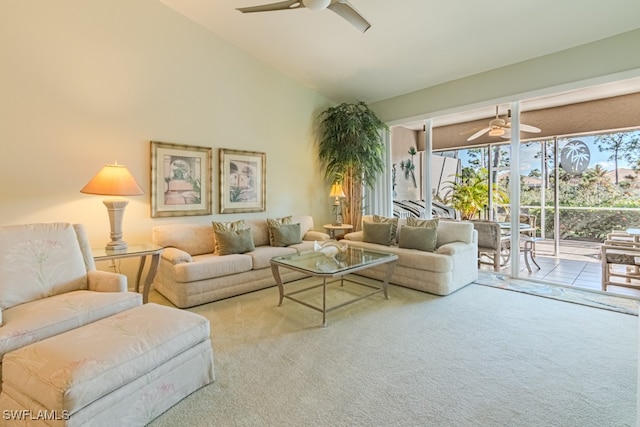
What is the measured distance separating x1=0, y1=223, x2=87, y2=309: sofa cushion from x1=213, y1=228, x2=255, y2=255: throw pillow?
1.53 m

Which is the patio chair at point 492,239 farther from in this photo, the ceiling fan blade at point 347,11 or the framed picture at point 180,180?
the framed picture at point 180,180

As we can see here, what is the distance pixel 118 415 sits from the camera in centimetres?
155

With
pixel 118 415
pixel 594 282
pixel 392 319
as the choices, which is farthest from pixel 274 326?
pixel 594 282

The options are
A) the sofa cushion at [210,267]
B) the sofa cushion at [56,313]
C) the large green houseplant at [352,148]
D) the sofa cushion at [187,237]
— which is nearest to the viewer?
the sofa cushion at [56,313]

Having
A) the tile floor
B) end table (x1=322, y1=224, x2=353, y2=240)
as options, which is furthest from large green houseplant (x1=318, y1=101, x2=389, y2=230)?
the tile floor

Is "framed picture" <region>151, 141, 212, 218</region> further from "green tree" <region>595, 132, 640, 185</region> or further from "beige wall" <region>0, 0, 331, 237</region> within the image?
"green tree" <region>595, 132, 640, 185</region>

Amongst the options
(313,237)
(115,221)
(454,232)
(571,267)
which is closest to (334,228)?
(313,237)

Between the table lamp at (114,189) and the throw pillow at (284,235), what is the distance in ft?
6.17

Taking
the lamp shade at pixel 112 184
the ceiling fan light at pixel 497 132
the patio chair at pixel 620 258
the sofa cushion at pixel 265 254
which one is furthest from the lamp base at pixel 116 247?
the patio chair at pixel 620 258

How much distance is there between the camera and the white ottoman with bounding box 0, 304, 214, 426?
4.58 feet

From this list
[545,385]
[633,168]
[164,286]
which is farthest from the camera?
[633,168]

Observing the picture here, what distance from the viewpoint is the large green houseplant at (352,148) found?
559 centimetres

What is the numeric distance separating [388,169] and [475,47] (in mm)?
2511

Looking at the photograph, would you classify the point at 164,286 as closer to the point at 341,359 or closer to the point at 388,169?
the point at 341,359
